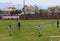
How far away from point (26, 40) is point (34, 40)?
2.11 ft

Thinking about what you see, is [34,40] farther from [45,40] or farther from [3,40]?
[3,40]

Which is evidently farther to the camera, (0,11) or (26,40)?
(0,11)

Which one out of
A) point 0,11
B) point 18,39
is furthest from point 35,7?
point 18,39

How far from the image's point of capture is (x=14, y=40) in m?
17.3

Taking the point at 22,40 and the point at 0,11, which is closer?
the point at 22,40

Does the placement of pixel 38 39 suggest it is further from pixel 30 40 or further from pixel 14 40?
pixel 14 40

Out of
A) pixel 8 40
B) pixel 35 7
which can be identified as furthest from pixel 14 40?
pixel 35 7

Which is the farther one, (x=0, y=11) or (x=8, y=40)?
(x=0, y=11)

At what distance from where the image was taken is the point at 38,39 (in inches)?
690

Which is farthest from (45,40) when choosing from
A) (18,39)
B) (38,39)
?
(18,39)

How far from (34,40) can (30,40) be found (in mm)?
321

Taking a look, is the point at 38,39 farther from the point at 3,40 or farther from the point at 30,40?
the point at 3,40

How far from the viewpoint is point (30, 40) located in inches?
676

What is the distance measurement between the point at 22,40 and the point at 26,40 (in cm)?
32
